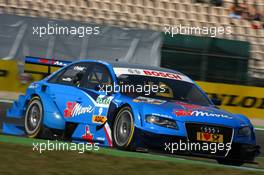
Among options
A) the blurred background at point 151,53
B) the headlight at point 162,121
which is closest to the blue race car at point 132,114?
the headlight at point 162,121

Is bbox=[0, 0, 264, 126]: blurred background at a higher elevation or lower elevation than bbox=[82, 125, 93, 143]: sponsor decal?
higher

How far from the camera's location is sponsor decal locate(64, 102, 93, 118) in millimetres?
8777

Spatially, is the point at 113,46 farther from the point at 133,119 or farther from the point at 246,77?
the point at 133,119

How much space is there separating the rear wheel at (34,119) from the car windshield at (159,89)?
126 centimetres

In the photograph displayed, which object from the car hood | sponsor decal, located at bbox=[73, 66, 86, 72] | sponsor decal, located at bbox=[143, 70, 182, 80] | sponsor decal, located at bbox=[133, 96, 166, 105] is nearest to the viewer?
the car hood

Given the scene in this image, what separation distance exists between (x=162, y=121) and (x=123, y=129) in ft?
1.61

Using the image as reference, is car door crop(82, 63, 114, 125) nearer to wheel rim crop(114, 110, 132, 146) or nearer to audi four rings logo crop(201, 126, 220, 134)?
wheel rim crop(114, 110, 132, 146)

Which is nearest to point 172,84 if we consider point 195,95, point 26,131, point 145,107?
point 195,95

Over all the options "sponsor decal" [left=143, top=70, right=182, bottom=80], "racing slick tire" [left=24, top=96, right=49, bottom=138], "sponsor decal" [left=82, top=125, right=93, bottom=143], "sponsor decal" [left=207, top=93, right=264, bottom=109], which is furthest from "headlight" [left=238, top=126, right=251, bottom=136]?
"sponsor decal" [left=207, top=93, right=264, bottom=109]

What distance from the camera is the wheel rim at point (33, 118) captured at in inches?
367

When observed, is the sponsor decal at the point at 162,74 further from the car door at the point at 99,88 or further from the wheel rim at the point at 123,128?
the wheel rim at the point at 123,128

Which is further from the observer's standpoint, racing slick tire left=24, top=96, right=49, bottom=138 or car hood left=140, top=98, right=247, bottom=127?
racing slick tire left=24, top=96, right=49, bottom=138

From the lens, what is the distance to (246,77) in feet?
53.0

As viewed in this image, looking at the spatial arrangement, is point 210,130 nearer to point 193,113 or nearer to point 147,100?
point 193,113
